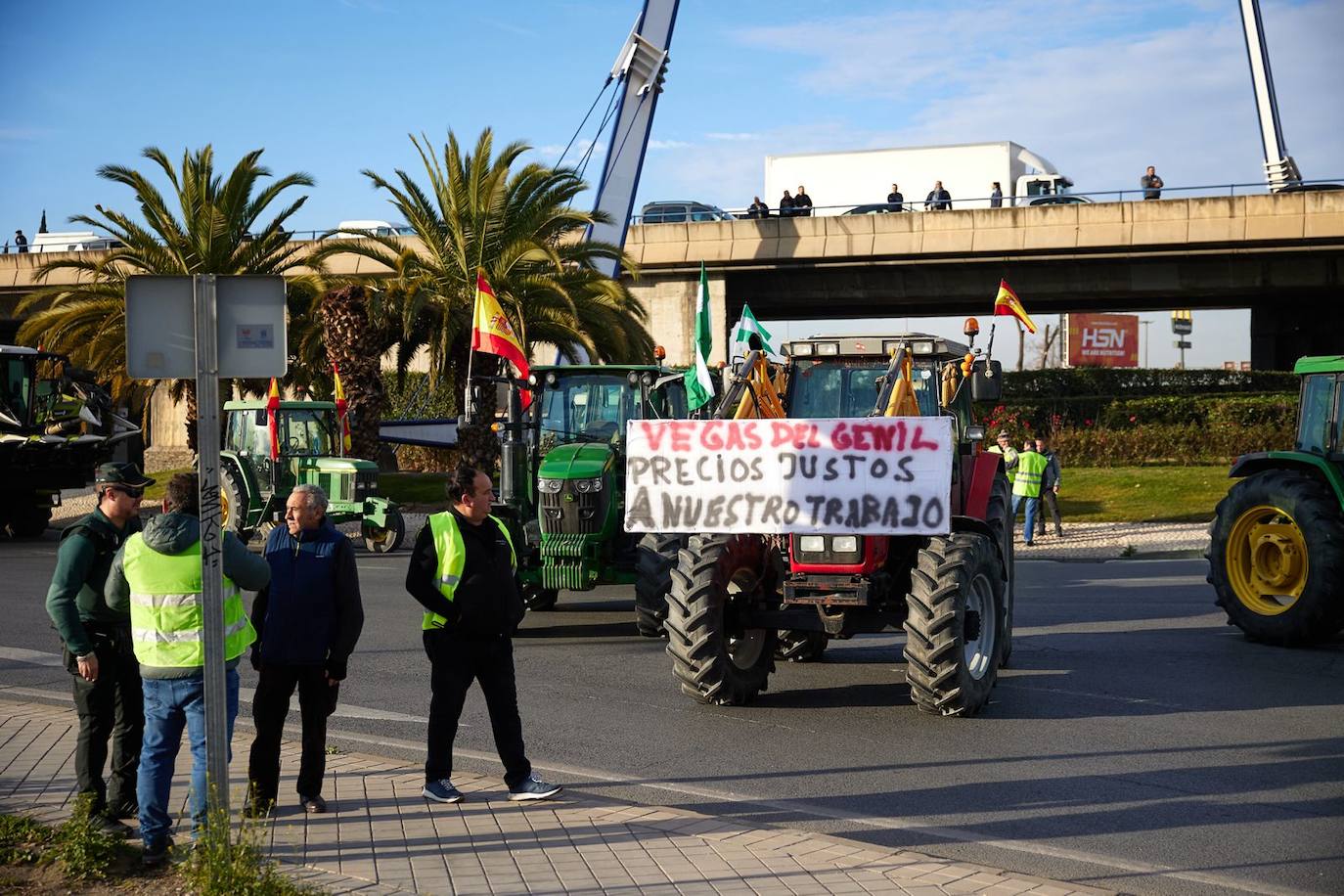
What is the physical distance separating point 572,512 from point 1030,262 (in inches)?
1013

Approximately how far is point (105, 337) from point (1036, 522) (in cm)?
2022

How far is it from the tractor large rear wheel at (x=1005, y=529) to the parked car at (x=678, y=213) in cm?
2680

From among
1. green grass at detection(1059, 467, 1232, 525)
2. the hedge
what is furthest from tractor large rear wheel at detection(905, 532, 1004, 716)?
the hedge

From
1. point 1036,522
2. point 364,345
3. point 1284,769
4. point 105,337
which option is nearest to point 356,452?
point 364,345

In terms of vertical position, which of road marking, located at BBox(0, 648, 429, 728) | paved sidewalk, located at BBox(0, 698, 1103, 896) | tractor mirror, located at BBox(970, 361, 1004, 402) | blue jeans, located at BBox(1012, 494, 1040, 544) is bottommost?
road marking, located at BBox(0, 648, 429, 728)

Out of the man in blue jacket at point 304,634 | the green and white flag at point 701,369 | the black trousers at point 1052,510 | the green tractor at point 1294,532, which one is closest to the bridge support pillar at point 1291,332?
the black trousers at point 1052,510

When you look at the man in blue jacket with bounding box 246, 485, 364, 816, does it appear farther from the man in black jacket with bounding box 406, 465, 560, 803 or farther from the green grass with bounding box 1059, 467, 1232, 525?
the green grass with bounding box 1059, 467, 1232, 525

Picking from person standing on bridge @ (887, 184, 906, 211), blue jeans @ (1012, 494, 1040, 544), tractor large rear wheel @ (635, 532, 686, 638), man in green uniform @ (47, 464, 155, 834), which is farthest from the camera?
person standing on bridge @ (887, 184, 906, 211)

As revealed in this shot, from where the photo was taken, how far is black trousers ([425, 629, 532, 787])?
6750mm

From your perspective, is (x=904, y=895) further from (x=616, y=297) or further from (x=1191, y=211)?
(x=1191, y=211)

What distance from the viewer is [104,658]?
20.6 feet

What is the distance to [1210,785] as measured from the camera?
290 inches

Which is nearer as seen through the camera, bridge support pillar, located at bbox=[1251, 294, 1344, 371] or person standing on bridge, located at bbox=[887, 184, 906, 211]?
person standing on bridge, located at bbox=[887, 184, 906, 211]

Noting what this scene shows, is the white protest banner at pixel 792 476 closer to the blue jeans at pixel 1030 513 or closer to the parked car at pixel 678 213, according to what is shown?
the blue jeans at pixel 1030 513
